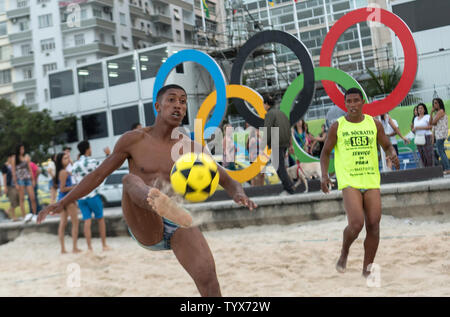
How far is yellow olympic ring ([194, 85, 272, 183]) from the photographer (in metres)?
11.1

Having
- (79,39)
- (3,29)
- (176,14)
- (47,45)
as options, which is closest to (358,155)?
(79,39)

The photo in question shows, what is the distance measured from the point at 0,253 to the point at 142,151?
8.40 m

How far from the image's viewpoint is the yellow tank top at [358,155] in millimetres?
5094

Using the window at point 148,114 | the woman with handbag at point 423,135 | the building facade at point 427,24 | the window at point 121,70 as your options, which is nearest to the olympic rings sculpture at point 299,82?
the woman with handbag at point 423,135

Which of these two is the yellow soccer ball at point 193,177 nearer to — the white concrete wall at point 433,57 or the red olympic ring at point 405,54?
the red olympic ring at point 405,54

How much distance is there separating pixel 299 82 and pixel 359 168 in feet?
21.3

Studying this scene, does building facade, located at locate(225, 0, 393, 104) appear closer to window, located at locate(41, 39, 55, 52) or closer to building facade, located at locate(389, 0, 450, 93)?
building facade, located at locate(389, 0, 450, 93)

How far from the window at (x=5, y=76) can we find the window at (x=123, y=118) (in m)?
25.3

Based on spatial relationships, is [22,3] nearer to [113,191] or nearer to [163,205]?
[113,191]

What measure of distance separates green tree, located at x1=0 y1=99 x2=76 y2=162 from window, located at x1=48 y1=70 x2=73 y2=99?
160cm

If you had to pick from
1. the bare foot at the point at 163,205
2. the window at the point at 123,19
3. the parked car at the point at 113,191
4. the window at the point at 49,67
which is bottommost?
the bare foot at the point at 163,205

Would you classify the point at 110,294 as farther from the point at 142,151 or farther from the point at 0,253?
the point at 0,253

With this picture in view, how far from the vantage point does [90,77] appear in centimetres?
3266

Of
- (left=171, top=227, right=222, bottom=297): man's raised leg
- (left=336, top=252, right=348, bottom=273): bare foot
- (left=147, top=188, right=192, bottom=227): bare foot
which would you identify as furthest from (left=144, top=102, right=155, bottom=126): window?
(left=147, top=188, right=192, bottom=227): bare foot
